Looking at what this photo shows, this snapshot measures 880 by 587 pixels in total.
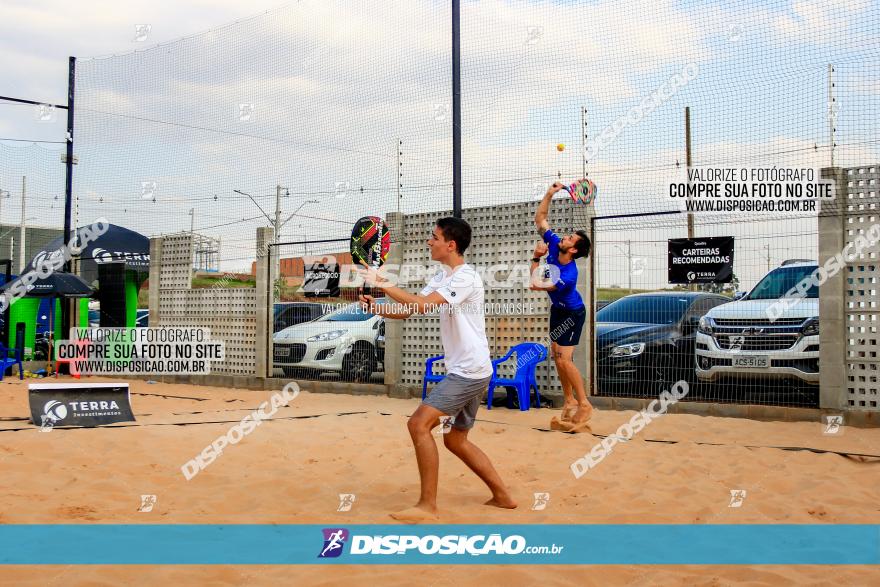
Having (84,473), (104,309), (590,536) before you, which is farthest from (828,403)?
(104,309)

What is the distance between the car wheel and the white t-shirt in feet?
23.2

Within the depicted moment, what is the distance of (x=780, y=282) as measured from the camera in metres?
8.92

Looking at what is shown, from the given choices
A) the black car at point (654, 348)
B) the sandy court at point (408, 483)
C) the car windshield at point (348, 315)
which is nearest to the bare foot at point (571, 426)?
the sandy court at point (408, 483)

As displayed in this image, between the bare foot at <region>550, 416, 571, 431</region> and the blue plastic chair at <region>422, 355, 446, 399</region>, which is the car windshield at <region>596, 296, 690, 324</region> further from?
the bare foot at <region>550, 416, 571, 431</region>

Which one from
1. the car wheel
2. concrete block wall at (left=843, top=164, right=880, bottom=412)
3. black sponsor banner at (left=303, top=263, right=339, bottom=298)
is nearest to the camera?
concrete block wall at (left=843, top=164, right=880, bottom=412)

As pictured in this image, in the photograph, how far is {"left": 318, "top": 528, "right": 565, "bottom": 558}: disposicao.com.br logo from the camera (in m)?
3.84

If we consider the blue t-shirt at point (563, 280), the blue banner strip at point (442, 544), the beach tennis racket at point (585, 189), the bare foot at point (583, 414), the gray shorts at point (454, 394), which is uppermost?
the beach tennis racket at point (585, 189)

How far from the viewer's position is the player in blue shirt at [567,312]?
7.38 metres

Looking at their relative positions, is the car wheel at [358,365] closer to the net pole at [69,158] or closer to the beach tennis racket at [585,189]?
the beach tennis racket at [585,189]

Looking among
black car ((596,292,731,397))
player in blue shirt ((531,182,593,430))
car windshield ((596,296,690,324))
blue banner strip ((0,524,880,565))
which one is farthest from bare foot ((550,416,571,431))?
blue banner strip ((0,524,880,565))

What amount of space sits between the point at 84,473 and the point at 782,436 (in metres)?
6.19

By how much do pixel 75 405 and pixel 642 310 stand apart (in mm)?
7112

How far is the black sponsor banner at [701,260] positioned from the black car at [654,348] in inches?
34.6

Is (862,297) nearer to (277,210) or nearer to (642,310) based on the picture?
(642,310)
